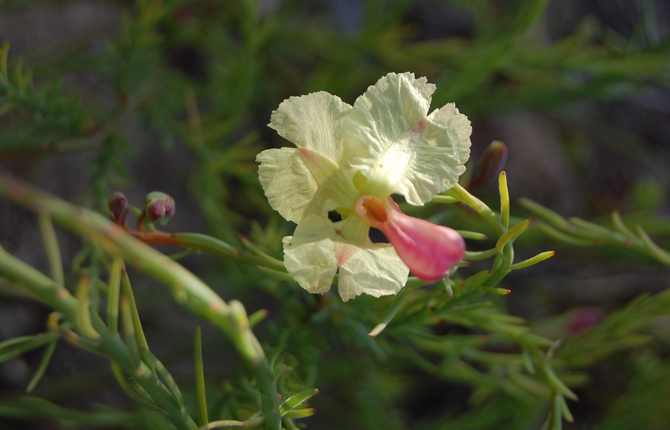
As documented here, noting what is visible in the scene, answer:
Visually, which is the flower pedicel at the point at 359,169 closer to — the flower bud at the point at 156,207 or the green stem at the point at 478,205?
the green stem at the point at 478,205

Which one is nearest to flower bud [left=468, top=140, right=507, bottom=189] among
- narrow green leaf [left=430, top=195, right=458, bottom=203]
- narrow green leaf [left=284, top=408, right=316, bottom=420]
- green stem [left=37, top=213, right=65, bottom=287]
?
narrow green leaf [left=430, top=195, right=458, bottom=203]

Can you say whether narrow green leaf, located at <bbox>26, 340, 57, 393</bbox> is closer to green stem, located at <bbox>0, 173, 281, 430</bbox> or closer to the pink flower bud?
green stem, located at <bbox>0, 173, 281, 430</bbox>

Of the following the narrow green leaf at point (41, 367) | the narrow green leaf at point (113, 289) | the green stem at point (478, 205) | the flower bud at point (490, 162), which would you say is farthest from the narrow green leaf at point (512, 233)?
the narrow green leaf at point (41, 367)

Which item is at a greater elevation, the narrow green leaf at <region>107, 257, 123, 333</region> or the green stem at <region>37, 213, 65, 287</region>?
the green stem at <region>37, 213, 65, 287</region>

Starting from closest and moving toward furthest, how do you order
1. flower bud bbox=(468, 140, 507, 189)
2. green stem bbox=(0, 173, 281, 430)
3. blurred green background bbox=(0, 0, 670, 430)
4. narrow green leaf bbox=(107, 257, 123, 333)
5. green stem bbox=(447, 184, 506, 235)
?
green stem bbox=(0, 173, 281, 430) → narrow green leaf bbox=(107, 257, 123, 333) → green stem bbox=(447, 184, 506, 235) → flower bud bbox=(468, 140, 507, 189) → blurred green background bbox=(0, 0, 670, 430)

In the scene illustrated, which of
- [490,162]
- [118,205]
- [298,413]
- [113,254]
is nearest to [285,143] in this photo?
[490,162]

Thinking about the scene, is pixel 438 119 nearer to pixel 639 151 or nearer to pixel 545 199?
pixel 545 199
